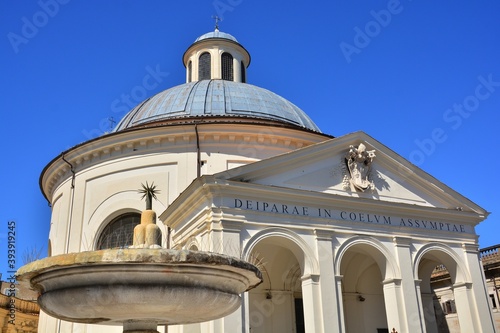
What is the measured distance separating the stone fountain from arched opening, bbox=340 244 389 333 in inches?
486

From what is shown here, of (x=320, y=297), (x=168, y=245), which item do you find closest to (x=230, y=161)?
(x=168, y=245)

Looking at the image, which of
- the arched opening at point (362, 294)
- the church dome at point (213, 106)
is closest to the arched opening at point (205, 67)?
the church dome at point (213, 106)

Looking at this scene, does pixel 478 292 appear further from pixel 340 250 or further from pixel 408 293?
pixel 340 250

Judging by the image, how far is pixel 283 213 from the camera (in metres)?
14.0

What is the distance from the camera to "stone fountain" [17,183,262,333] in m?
5.30

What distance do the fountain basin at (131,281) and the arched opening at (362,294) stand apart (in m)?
12.4

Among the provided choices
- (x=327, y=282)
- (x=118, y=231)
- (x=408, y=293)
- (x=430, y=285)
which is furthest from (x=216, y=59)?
(x=408, y=293)

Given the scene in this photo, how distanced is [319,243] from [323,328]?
2.30m

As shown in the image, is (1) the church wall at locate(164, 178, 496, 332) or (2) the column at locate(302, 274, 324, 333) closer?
(2) the column at locate(302, 274, 324, 333)

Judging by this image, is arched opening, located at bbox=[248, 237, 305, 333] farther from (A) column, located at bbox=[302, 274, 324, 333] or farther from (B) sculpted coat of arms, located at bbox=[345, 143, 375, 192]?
(B) sculpted coat of arms, located at bbox=[345, 143, 375, 192]

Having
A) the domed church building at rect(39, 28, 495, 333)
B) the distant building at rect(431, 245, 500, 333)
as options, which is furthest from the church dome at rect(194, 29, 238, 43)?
the distant building at rect(431, 245, 500, 333)

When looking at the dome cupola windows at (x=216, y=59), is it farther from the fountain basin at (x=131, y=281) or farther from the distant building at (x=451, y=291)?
the fountain basin at (x=131, y=281)

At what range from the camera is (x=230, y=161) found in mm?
17766

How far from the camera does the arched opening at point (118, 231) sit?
A: 706 inches
